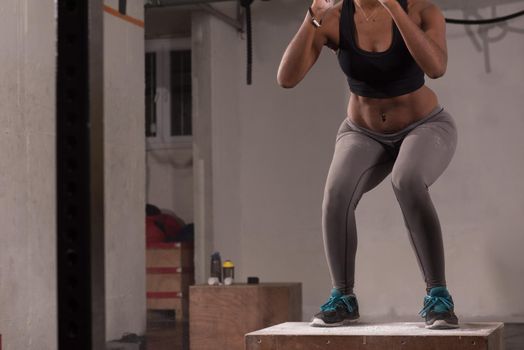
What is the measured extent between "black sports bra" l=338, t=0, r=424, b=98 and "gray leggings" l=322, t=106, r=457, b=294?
126 mm

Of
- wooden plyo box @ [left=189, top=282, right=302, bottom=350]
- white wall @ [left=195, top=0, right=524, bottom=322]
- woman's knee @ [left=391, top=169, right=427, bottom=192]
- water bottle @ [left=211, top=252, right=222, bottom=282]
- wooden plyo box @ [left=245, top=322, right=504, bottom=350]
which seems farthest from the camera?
white wall @ [left=195, top=0, right=524, bottom=322]

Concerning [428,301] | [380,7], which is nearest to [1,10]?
[380,7]

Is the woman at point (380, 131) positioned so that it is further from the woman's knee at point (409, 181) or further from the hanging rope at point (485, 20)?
the hanging rope at point (485, 20)

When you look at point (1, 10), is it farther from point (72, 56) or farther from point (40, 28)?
point (72, 56)

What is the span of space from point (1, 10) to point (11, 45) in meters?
0.20

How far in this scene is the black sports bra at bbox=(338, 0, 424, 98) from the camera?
2854 mm

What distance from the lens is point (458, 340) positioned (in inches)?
102

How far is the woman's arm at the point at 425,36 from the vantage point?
2604 millimetres

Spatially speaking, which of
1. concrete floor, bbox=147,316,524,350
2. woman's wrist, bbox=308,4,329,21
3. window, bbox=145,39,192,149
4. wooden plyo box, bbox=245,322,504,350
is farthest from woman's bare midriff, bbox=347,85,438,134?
window, bbox=145,39,192,149

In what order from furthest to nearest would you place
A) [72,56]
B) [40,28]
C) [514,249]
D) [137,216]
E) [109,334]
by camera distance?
[514,249]
[137,216]
[109,334]
[40,28]
[72,56]

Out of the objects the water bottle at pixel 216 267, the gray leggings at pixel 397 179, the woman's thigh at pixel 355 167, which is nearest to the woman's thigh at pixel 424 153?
the gray leggings at pixel 397 179

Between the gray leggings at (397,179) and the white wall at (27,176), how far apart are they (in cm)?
257

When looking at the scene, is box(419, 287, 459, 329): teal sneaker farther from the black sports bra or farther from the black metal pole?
the black metal pole

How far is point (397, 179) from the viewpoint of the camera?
109 inches
